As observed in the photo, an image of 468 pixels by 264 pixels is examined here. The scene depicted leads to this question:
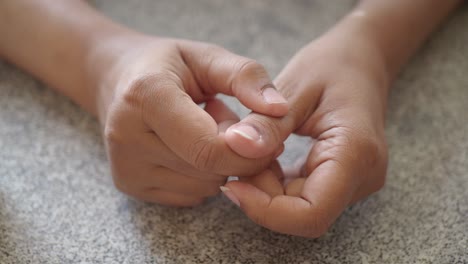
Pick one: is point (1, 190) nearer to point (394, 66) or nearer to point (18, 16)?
point (18, 16)

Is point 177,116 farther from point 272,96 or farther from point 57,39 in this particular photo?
point 57,39

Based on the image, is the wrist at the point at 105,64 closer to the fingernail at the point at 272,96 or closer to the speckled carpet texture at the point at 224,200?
the speckled carpet texture at the point at 224,200

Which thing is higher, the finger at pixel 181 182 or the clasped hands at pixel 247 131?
the clasped hands at pixel 247 131

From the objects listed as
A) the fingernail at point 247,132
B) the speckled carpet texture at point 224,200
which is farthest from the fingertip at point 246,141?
the speckled carpet texture at point 224,200

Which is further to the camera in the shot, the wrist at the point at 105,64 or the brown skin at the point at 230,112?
the wrist at the point at 105,64

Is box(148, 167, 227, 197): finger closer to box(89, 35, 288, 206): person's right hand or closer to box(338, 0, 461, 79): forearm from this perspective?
box(89, 35, 288, 206): person's right hand

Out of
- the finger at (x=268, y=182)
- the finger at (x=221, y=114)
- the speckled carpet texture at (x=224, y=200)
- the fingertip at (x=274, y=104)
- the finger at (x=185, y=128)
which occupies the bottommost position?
the speckled carpet texture at (x=224, y=200)

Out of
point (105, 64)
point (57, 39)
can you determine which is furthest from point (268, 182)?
point (57, 39)
